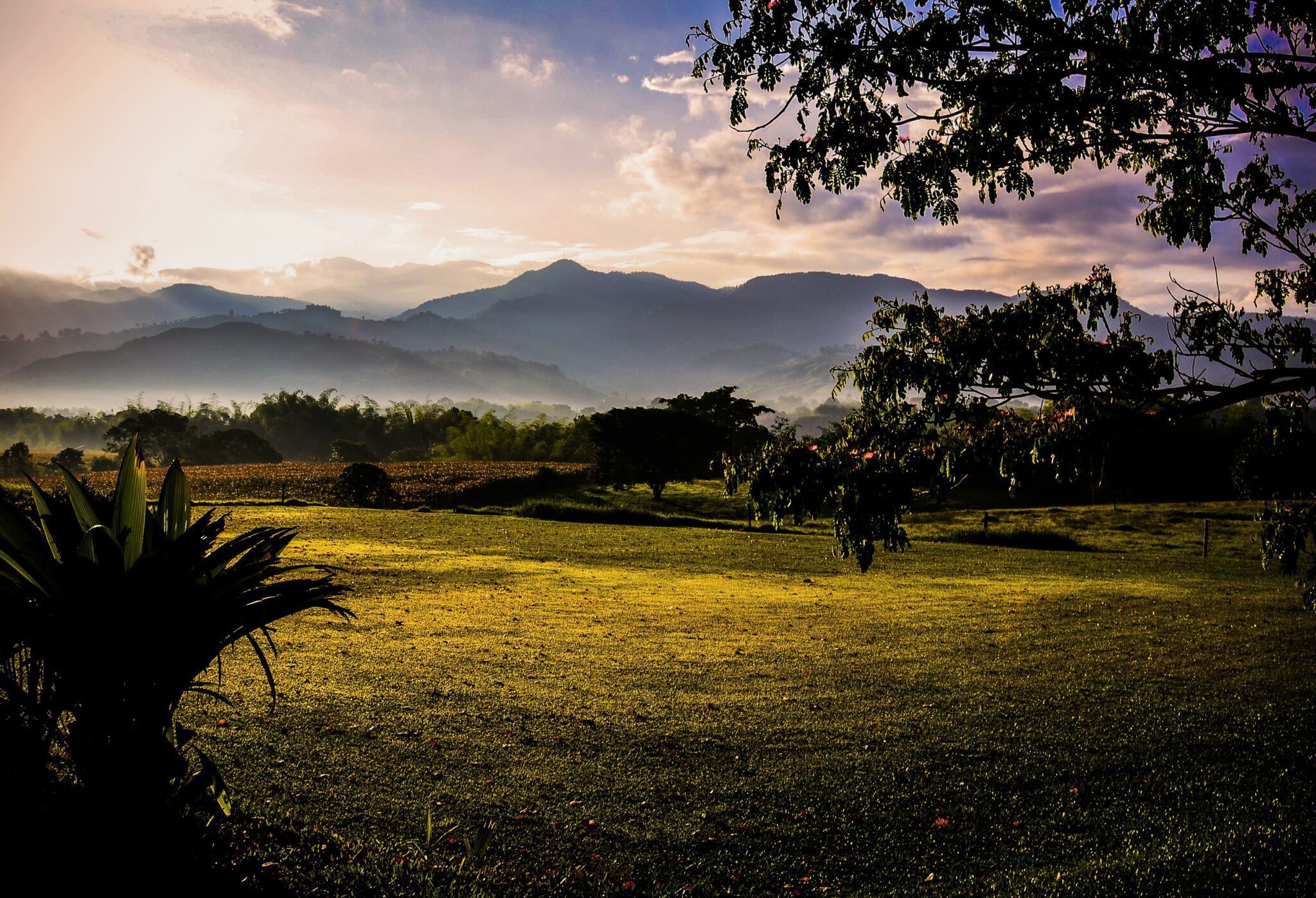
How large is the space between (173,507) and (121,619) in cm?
112

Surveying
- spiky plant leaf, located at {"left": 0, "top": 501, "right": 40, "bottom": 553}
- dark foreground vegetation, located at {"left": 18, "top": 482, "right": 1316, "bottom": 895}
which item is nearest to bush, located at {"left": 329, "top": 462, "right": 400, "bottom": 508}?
dark foreground vegetation, located at {"left": 18, "top": 482, "right": 1316, "bottom": 895}

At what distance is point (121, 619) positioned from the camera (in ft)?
15.4

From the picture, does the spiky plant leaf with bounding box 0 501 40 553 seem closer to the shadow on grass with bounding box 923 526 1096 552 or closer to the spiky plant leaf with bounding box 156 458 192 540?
the spiky plant leaf with bounding box 156 458 192 540

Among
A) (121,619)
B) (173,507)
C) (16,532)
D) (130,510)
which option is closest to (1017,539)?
(173,507)

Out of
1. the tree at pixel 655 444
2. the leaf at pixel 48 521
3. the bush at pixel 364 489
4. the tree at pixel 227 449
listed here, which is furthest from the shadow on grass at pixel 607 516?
the tree at pixel 227 449

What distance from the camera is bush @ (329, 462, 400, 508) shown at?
50938 mm

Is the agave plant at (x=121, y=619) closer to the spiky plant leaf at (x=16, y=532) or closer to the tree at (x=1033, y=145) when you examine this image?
the spiky plant leaf at (x=16, y=532)

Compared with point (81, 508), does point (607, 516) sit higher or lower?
lower

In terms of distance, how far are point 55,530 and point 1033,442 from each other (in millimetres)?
10601

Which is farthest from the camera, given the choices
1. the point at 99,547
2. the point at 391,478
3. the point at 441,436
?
the point at 441,436

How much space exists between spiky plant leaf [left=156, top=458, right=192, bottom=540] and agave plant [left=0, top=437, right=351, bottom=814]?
250mm

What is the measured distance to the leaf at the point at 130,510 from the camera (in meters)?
5.08

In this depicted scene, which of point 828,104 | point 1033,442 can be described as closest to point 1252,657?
point 1033,442

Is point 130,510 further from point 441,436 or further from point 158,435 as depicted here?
point 441,436
